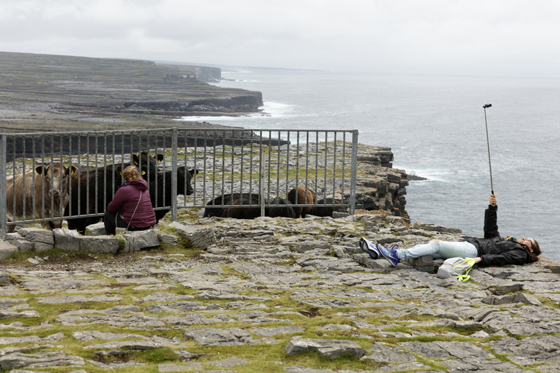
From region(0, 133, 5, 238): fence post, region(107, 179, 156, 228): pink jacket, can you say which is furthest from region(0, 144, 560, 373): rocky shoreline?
region(0, 133, 5, 238): fence post

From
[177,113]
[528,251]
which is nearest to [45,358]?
[528,251]

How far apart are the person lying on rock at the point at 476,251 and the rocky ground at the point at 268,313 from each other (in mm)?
176

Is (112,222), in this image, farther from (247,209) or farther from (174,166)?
(247,209)

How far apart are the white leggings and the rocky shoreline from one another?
20 centimetres

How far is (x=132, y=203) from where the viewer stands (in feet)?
34.0

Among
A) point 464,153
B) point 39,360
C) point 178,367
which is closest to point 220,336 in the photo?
point 178,367

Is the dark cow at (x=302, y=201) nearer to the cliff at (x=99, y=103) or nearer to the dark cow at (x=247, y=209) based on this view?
the dark cow at (x=247, y=209)

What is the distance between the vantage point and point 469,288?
27.9 feet

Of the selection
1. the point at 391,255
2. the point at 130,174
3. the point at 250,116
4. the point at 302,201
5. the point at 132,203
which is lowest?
the point at 391,255

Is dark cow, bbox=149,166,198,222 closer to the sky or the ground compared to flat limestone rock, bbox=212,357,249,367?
closer to the sky

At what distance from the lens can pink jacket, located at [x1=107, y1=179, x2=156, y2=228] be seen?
10.2 meters

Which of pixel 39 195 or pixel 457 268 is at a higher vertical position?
pixel 39 195

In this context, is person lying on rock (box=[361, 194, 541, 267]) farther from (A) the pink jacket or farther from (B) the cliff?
(B) the cliff

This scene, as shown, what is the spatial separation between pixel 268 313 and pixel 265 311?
109 millimetres
